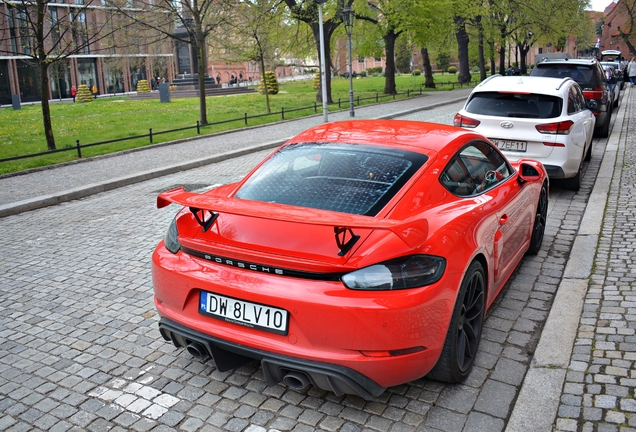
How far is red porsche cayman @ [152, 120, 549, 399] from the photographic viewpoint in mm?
3279

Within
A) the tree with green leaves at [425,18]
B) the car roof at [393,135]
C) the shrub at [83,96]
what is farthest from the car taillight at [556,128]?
the shrub at [83,96]

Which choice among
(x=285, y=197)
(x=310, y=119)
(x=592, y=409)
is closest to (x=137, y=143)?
Result: (x=310, y=119)

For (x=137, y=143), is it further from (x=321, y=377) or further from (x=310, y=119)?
(x=321, y=377)

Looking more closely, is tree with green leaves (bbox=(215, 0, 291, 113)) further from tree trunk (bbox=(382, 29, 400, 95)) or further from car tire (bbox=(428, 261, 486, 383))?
car tire (bbox=(428, 261, 486, 383))

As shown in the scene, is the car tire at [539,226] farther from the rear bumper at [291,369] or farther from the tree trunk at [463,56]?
the tree trunk at [463,56]

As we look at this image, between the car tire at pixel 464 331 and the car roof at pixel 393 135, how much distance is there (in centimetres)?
94

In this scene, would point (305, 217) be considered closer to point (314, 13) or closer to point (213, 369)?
point (213, 369)

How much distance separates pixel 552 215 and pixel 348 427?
587 centimetres

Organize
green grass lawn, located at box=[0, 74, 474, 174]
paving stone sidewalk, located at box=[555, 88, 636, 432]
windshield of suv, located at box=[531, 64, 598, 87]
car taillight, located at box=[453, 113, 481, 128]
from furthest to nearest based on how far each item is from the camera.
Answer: green grass lawn, located at box=[0, 74, 474, 174] < windshield of suv, located at box=[531, 64, 598, 87] < car taillight, located at box=[453, 113, 481, 128] < paving stone sidewalk, located at box=[555, 88, 636, 432]

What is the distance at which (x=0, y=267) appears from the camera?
7012mm

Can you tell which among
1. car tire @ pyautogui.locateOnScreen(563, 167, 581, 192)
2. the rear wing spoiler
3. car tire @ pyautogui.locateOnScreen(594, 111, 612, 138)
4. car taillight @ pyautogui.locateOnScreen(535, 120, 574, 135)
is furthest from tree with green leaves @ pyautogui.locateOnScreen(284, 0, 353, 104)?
the rear wing spoiler

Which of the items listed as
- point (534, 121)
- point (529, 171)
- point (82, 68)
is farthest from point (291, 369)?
point (82, 68)

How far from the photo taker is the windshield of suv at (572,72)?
51.5ft

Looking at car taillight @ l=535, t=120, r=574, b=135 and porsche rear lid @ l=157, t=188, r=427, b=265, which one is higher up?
car taillight @ l=535, t=120, r=574, b=135
